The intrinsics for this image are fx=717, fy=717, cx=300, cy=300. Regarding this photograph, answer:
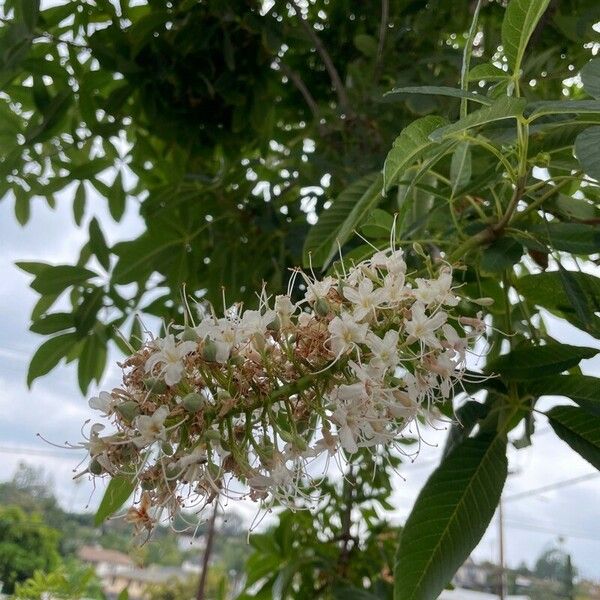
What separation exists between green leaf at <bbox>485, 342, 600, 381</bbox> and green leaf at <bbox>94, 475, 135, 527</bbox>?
0.91 feet

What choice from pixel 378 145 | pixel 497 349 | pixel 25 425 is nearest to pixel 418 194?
pixel 497 349

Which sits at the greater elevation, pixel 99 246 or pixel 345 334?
pixel 99 246

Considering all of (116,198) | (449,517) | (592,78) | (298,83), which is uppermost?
(298,83)

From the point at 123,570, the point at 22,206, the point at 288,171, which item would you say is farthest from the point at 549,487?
the point at 22,206

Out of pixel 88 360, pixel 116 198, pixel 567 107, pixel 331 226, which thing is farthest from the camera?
pixel 116 198

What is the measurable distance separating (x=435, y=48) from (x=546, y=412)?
2.01 feet

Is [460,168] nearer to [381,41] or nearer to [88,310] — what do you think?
[381,41]

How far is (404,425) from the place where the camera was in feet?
1.32

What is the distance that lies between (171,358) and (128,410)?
0.03 metres

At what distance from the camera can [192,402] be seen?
1.22 feet

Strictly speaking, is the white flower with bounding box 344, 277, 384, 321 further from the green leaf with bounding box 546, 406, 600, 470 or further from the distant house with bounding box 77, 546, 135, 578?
the distant house with bounding box 77, 546, 135, 578

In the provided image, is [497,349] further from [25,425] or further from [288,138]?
[25,425]

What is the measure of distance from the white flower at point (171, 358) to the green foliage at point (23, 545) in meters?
1.18

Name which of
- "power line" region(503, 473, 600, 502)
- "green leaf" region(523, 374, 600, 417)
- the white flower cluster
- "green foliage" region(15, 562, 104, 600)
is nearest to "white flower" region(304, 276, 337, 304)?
the white flower cluster
